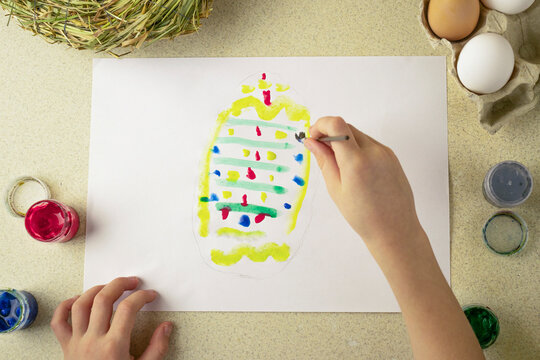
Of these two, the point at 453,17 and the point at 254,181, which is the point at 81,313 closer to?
the point at 254,181

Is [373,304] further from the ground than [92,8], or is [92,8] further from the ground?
[92,8]

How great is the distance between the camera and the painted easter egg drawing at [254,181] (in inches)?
29.1

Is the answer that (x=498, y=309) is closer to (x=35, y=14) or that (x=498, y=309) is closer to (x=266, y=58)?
(x=266, y=58)

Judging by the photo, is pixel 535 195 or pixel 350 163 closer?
pixel 350 163

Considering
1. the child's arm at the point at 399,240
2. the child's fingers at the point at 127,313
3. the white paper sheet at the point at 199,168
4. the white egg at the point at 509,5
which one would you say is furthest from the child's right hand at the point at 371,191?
the child's fingers at the point at 127,313

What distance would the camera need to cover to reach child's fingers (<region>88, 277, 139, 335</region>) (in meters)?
0.70

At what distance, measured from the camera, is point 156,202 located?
0.75m

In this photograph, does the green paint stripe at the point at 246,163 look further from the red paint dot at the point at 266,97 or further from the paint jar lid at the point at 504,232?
the paint jar lid at the point at 504,232

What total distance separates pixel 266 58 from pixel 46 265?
54cm

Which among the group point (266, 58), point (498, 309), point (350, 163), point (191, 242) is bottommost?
point (498, 309)

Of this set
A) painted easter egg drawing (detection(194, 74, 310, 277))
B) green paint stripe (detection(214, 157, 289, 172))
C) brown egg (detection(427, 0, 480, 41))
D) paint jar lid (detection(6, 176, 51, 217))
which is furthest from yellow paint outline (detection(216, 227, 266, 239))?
brown egg (detection(427, 0, 480, 41))

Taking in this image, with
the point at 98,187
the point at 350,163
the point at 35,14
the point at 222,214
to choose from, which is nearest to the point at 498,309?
the point at 350,163

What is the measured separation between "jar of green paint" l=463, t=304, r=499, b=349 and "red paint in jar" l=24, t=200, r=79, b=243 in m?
0.68

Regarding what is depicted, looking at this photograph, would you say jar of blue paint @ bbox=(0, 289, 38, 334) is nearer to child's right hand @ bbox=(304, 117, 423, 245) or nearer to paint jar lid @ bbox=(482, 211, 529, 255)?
child's right hand @ bbox=(304, 117, 423, 245)
